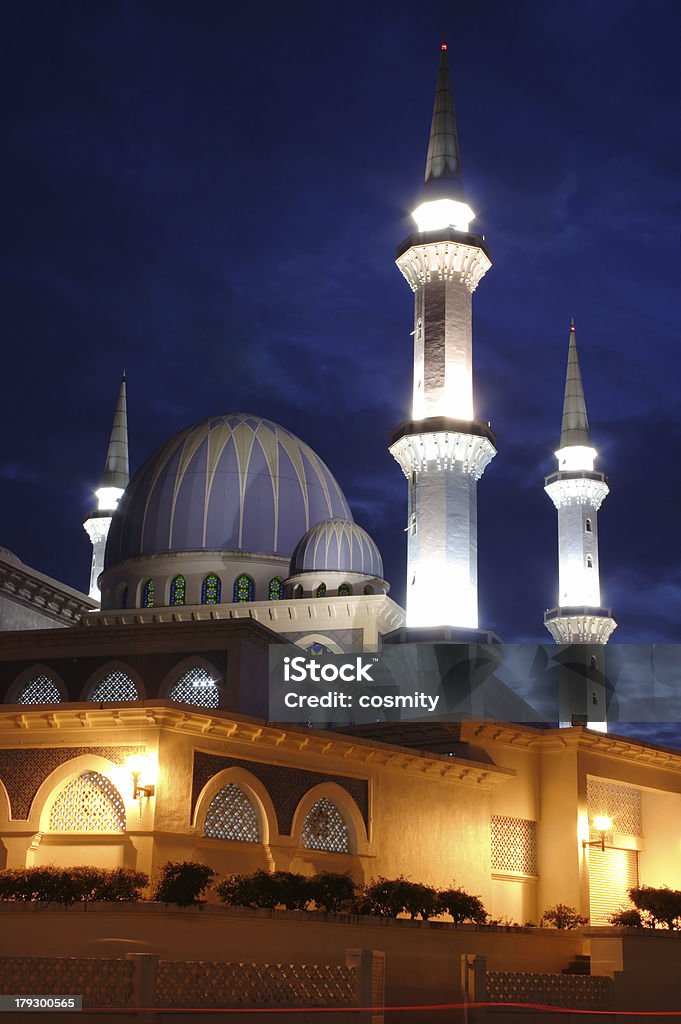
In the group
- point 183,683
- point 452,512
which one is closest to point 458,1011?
point 183,683

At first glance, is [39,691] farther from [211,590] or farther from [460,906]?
[211,590]

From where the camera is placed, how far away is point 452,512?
32.1 metres

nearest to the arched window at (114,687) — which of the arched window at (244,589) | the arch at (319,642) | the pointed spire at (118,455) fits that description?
the arch at (319,642)

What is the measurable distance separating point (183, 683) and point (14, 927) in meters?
9.97

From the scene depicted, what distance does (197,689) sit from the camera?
24594mm

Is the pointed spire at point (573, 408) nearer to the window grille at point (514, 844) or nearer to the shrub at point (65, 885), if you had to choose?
the window grille at point (514, 844)

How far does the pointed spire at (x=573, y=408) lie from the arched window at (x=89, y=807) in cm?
3086

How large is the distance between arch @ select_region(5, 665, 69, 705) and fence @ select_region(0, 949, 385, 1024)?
12336 millimetres

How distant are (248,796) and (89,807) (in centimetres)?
216

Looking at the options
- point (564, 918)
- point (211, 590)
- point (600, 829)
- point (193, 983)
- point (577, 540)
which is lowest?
point (193, 983)

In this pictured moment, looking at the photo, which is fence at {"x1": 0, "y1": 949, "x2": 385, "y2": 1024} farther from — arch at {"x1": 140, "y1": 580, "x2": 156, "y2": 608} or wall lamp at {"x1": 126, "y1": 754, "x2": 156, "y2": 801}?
arch at {"x1": 140, "y1": 580, "x2": 156, "y2": 608}

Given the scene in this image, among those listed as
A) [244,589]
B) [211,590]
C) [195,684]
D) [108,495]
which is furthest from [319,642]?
[108,495]

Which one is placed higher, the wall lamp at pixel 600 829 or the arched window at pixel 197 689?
the arched window at pixel 197 689

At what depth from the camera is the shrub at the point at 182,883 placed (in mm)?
15648
